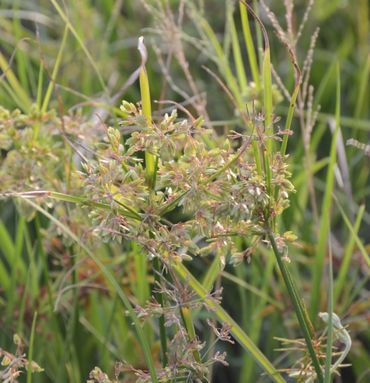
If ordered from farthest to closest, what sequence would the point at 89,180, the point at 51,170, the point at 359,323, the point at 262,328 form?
the point at 262,328 → the point at 359,323 → the point at 51,170 → the point at 89,180

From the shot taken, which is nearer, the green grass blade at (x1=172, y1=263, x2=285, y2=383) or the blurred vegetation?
the green grass blade at (x1=172, y1=263, x2=285, y2=383)

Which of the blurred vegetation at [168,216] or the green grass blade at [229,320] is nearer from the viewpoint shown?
the green grass blade at [229,320]

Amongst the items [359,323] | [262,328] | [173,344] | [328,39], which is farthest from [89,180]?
[328,39]

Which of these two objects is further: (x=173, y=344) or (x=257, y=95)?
(x=257, y=95)

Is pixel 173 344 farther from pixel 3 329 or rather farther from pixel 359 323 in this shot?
pixel 359 323

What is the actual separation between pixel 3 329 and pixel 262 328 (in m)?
0.59

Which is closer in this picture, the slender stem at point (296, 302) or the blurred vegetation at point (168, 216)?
the slender stem at point (296, 302)

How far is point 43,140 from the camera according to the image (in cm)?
133

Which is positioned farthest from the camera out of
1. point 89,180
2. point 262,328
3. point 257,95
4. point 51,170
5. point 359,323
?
point 262,328

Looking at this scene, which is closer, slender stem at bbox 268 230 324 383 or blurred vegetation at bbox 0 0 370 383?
slender stem at bbox 268 230 324 383

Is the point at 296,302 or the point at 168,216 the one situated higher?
the point at 296,302

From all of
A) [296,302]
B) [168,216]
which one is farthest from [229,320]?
[168,216]

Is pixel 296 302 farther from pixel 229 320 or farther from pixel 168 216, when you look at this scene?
pixel 168 216

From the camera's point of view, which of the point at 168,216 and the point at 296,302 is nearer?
the point at 296,302
